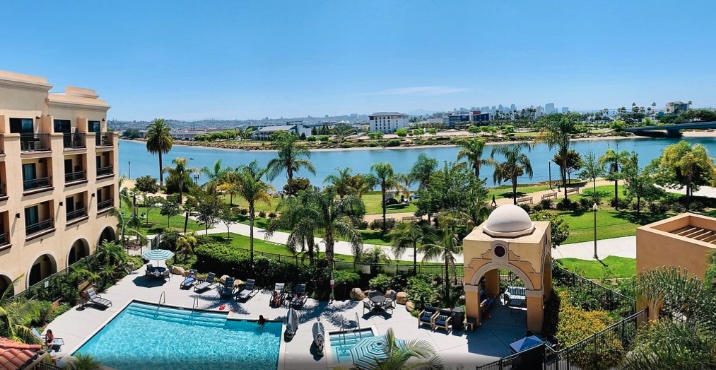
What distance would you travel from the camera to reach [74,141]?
27.5m

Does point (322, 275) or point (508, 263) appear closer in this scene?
point (508, 263)

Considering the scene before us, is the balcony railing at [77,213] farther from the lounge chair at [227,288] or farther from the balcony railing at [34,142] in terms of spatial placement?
the lounge chair at [227,288]

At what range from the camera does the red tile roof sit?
10891 millimetres

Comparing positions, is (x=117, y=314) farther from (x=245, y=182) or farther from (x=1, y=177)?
(x=245, y=182)

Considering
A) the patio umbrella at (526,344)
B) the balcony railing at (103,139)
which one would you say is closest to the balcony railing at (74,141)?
the balcony railing at (103,139)

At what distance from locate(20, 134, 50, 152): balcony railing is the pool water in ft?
54.2

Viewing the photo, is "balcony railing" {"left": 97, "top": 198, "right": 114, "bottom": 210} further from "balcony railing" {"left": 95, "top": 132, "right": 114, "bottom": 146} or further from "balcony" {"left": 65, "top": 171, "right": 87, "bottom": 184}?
"balcony railing" {"left": 95, "top": 132, "right": 114, "bottom": 146}

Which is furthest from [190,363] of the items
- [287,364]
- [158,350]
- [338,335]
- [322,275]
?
[322,275]

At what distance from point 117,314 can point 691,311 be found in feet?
66.7

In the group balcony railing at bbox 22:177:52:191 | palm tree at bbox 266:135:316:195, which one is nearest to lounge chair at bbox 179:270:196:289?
balcony railing at bbox 22:177:52:191

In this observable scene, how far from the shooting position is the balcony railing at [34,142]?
2337 cm

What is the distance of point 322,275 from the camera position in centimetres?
2358

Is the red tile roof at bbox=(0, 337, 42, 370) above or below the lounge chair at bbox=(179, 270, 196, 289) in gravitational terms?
above

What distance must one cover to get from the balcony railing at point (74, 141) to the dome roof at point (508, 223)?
21.7 metres
